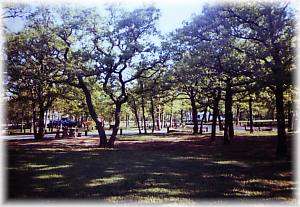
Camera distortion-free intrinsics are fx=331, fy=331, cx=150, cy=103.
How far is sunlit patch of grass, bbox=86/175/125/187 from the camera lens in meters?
11.6

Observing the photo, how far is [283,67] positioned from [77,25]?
1559 centimetres

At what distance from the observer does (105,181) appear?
12.2m

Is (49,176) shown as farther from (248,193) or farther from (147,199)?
(248,193)

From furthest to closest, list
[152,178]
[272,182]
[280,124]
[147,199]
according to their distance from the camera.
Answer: [280,124]
[152,178]
[272,182]
[147,199]

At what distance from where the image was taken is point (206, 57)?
19078 mm

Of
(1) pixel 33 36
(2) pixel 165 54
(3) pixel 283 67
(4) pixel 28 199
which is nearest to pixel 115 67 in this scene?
(2) pixel 165 54

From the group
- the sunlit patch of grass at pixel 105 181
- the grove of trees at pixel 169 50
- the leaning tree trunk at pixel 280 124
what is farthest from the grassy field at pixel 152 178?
the grove of trees at pixel 169 50

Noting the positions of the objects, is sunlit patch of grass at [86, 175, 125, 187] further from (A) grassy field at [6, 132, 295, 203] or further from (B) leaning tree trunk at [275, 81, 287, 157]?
(B) leaning tree trunk at [275, 81, 287, 157]

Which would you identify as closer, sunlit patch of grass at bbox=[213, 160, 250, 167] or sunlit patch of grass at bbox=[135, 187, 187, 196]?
sunlit patch of grass at bbox=[135, 187, 187, 196]

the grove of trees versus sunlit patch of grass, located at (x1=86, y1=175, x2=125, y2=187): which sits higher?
the grove of trees

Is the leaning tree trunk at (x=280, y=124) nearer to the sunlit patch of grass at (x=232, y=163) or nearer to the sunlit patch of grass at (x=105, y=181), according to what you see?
the sunlit patch of grass at (x=232, y=163)

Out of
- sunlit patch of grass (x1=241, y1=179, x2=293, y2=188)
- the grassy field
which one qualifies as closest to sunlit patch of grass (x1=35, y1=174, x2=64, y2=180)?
the grassy field

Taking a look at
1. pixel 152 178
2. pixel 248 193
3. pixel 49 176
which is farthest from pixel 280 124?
pixel 49 176

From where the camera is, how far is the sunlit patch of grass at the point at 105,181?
11.6 m
